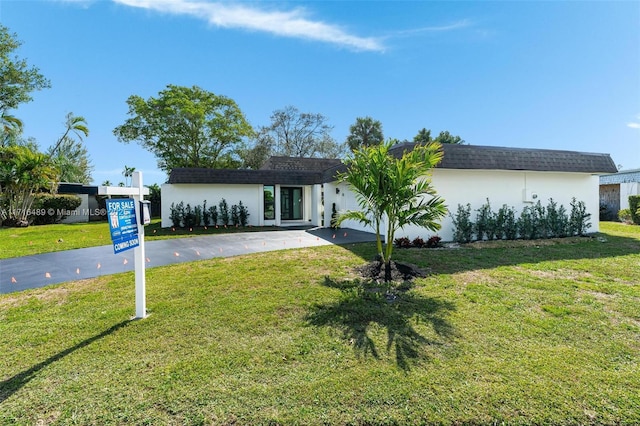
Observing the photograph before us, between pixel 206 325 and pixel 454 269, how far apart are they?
198 inches

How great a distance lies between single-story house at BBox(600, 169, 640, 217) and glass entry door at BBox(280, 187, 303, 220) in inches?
698

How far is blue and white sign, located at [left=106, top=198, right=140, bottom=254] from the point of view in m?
3.53

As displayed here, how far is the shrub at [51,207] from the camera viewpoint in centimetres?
1728

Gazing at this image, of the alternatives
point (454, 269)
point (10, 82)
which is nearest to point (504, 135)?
point (454, 269)

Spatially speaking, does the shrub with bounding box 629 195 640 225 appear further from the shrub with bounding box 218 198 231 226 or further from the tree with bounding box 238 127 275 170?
the tree with bounding box 238 127 275 170

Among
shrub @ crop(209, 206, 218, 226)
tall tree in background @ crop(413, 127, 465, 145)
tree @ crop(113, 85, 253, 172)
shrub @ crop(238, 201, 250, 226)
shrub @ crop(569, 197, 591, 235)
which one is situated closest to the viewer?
shrub @ crop(569, 197, 591, 235)

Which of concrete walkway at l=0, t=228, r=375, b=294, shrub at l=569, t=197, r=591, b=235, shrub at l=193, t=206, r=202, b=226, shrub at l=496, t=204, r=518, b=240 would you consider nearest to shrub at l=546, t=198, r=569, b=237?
shrub at l=569, t=197, r=591, b=235

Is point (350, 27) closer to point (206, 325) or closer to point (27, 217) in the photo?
point (206, 325)

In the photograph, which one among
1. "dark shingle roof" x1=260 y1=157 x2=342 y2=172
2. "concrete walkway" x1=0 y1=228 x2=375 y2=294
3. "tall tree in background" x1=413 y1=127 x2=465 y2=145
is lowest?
"concrete walkway" x1=0 y1=228 x2=375 y2=294

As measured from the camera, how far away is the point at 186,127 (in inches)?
973

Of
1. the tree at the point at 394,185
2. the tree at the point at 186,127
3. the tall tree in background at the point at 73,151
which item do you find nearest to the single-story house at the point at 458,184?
the tree at the point at 394,185

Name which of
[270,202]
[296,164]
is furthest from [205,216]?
[296,164]

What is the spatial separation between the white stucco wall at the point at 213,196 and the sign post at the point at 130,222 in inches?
479

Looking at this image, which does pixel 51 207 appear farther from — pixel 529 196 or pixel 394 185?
pixel 529 196
